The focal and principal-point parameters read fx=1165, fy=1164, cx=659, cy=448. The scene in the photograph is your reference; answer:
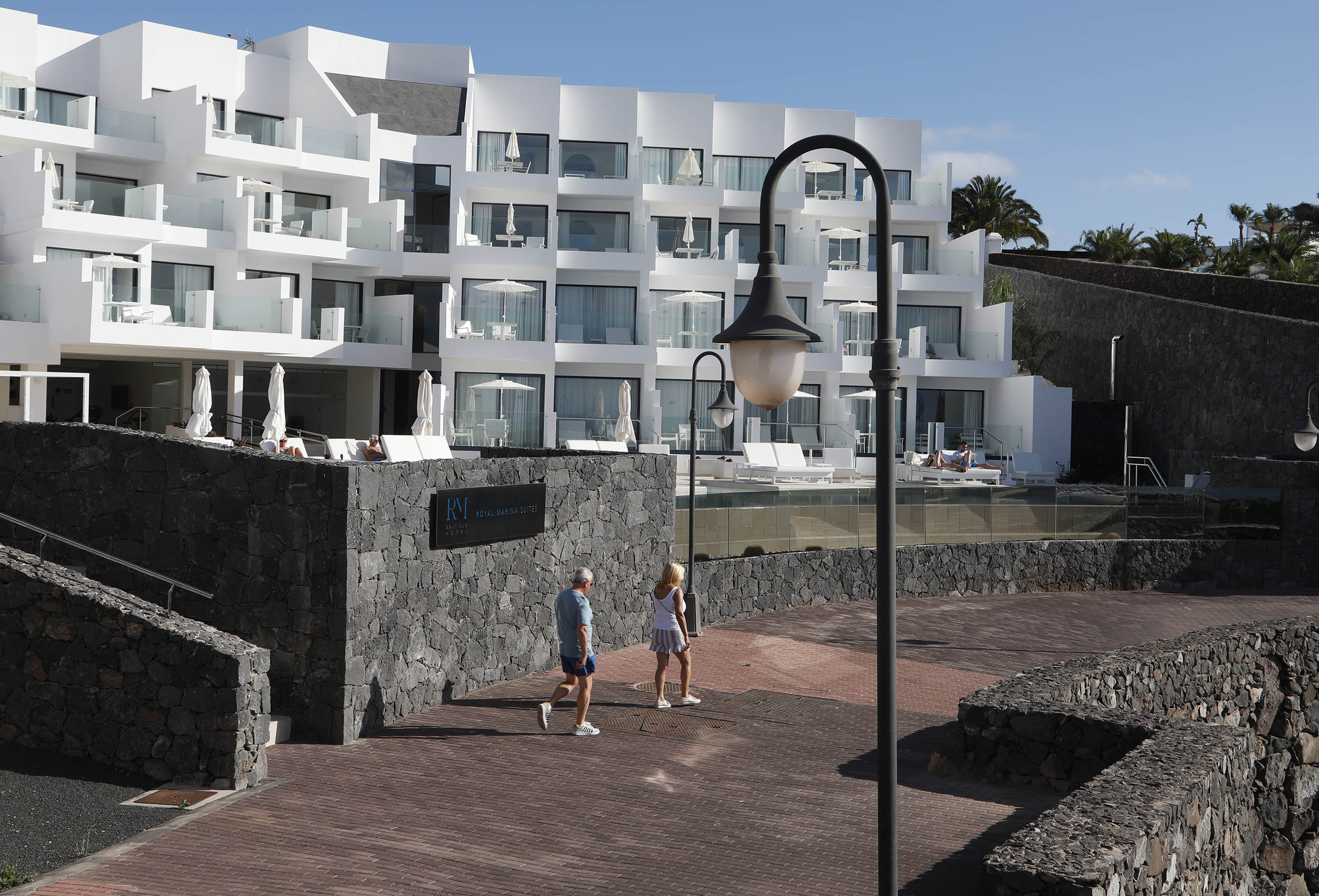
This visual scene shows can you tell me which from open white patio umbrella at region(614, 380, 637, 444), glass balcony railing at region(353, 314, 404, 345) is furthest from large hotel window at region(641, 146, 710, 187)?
open white patio umbrella at region(614, 380, 637, 444)

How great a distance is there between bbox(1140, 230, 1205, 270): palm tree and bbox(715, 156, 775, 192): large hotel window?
23.9 meters

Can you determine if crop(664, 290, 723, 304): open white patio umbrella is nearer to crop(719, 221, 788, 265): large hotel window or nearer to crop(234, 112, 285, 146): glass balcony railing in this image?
crop(719, 221, 788, 265): large hotel window

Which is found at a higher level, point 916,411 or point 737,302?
point 737,302

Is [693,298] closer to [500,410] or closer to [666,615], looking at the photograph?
[500,410]

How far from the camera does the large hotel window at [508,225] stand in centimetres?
3984

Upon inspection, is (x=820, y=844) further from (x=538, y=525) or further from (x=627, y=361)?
(x=627, y=361)

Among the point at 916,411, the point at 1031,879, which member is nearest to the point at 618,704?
the point at 1031,879

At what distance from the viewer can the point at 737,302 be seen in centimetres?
4353

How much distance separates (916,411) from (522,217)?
A: 643 inches

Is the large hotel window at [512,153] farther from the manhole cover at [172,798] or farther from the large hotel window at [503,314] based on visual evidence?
the manhole cover at [172,798]

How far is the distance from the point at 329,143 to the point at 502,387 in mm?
10325

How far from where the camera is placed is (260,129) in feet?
127

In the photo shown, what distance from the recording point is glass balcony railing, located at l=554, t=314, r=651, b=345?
39.5 metres

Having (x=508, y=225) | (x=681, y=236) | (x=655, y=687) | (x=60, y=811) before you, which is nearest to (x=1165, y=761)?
(x=655, y=687)
